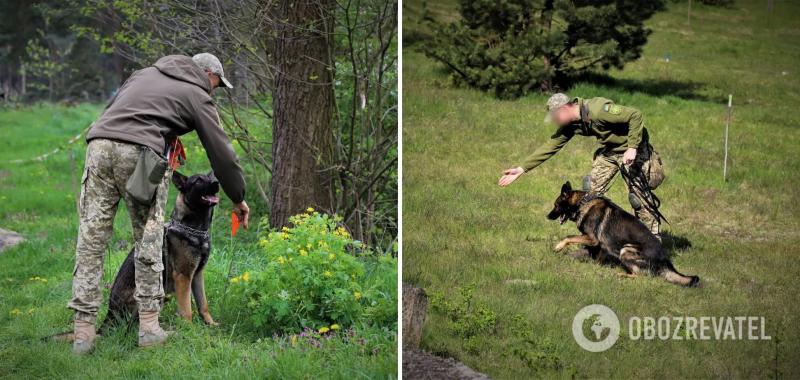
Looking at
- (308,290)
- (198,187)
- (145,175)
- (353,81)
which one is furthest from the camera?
(353,81)

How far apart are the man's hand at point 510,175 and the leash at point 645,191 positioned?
1.95 ft

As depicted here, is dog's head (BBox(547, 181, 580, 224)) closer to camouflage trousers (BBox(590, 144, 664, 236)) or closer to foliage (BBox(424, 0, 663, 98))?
camouflage trousers (BBox(590, 144, 664, 236))

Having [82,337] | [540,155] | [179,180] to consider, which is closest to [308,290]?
[179,180]

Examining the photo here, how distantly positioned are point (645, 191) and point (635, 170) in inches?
5.4

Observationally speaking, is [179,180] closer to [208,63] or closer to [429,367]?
[208,63]

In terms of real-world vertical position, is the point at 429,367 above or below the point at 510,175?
below

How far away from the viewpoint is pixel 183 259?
5.97 meters

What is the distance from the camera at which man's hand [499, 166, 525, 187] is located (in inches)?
195

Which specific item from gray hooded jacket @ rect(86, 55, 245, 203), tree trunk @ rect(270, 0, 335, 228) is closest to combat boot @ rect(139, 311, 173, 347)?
gray hooded jacket @ rect(86, 55, 245, 203)

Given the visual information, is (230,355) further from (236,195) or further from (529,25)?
(529,25)

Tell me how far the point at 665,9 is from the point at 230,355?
136 inches

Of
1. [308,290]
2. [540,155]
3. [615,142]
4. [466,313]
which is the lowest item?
[308,290]

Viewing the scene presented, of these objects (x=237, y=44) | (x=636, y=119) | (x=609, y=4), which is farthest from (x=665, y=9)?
(x=237, y=44)

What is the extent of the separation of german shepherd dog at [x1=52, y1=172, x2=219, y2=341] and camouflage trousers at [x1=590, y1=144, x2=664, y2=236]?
263cm
